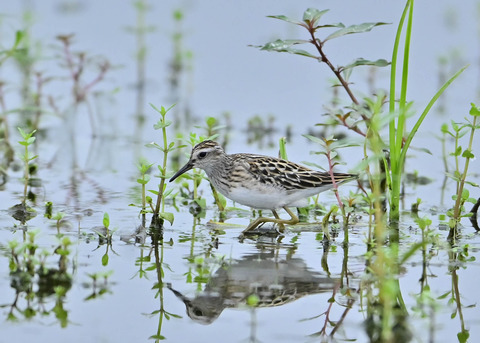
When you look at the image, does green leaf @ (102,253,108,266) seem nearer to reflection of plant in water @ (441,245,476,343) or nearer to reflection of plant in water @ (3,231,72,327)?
reflection of plant in water @ (3,231,72,327)

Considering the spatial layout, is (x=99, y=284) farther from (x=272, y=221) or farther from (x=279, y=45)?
(x=279, y=45)

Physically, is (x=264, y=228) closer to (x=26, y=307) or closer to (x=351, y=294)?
(x=351, y=294)

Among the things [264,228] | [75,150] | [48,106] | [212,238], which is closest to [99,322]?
[212,238]

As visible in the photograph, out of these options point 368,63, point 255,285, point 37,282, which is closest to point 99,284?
point 37,282

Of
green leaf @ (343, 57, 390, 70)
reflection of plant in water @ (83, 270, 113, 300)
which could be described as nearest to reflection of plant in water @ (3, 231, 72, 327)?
reflection of plant in water @ (83, 270, 113, 300)

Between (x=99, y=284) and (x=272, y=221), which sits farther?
(x=272, y=221)

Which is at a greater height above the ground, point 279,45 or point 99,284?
point 279,45

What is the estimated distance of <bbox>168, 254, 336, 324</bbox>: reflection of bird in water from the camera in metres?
6.75

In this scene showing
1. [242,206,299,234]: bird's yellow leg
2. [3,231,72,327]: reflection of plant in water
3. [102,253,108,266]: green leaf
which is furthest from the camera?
[242,206,299,234]: bird's yellow leg

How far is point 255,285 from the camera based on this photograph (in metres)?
7.20

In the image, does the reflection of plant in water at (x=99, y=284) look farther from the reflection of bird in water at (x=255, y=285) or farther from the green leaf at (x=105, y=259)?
the green leaf at (x=105, y=259)

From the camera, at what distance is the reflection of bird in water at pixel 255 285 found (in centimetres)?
675

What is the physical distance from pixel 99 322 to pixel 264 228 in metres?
3.30

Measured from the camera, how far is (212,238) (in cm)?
873
